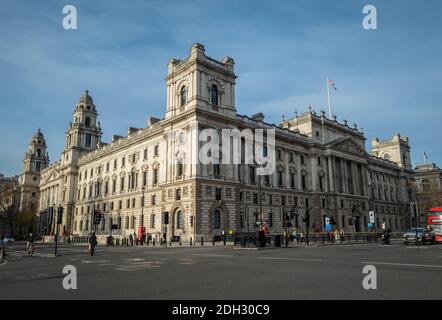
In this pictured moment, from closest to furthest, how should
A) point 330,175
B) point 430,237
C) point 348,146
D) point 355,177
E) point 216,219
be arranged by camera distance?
point 430,237 → point 216,219 → point 330,175 → point 348,146 → point 355,177

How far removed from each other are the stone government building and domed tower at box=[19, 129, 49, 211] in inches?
889

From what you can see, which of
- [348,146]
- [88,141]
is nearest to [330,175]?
[348,146]

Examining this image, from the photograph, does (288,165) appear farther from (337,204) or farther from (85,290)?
(85,290)

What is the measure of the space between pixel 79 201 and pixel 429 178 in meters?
112

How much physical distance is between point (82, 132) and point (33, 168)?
47.8 m

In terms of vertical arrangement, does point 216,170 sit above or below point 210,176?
Result: above

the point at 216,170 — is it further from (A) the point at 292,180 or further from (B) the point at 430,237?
(B) the point at 430,237

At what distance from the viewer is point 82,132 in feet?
289

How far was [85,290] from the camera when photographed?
997cm

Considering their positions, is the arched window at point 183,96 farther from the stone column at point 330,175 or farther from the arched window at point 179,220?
the stone column at point 330,175

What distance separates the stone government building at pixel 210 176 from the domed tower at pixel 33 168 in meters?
22.6

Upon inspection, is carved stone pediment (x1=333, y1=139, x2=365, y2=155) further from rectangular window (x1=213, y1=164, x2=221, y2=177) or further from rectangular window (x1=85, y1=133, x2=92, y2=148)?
rectangular window (x1=85, y1=133, x2=92, y2=148)

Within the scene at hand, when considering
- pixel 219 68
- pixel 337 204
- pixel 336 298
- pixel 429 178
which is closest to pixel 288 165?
pixel 337 204

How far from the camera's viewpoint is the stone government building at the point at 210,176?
4703 centimetres
